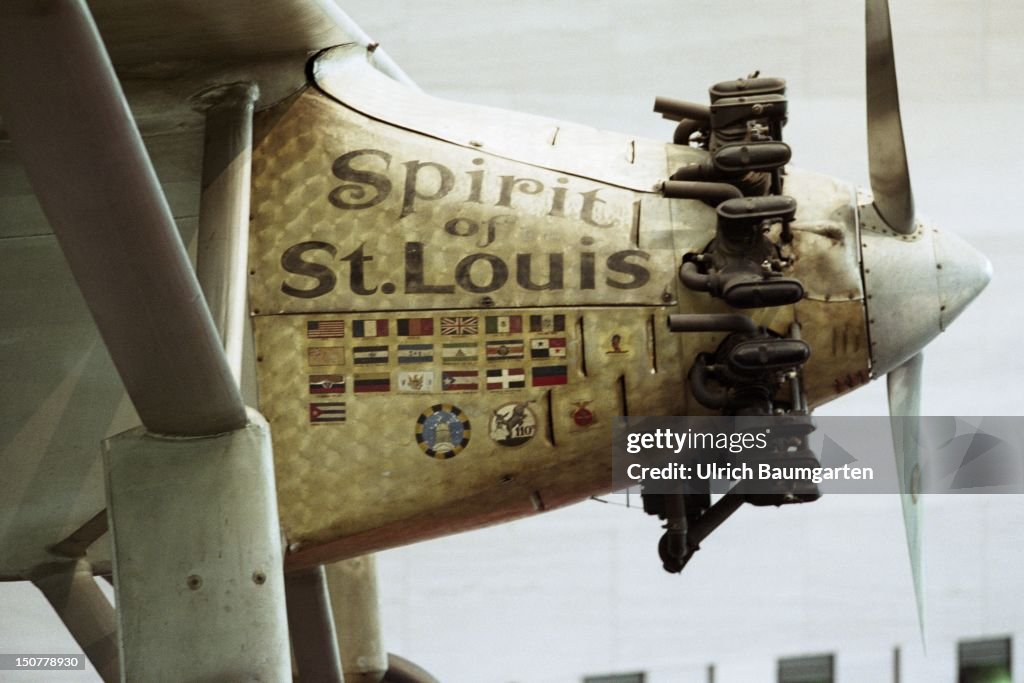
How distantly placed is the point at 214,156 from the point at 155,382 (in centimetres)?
83

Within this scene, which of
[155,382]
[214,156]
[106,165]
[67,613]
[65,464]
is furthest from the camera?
[67,613]

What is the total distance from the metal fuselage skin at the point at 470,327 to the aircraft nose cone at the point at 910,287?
0.04 meters

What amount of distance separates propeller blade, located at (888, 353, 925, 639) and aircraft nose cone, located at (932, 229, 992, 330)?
0.28 meters

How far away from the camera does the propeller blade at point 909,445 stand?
12.4 feet

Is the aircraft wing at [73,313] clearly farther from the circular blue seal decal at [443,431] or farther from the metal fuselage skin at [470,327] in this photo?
the circular blue seal decal at [443,431]

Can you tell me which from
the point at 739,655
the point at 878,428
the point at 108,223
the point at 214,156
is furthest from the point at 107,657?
the point at 739,655

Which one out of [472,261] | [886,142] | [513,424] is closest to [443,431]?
[513,424]

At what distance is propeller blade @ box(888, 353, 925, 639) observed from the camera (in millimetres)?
3771

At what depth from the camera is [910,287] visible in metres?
3.43

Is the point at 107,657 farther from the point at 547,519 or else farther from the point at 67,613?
the point at 547,519

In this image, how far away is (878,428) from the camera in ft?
14.3

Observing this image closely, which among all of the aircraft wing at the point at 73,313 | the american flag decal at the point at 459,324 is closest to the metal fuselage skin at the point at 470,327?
the american flag decal at the point at 459,324

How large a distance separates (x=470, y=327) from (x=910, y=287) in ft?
3.46

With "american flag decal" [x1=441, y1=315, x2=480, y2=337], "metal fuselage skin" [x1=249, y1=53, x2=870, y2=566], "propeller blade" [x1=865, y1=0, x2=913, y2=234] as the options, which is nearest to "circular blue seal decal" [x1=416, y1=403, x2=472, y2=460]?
"metal fuselage skin" [x1=249, y1=53, x2=870, y2=566]
